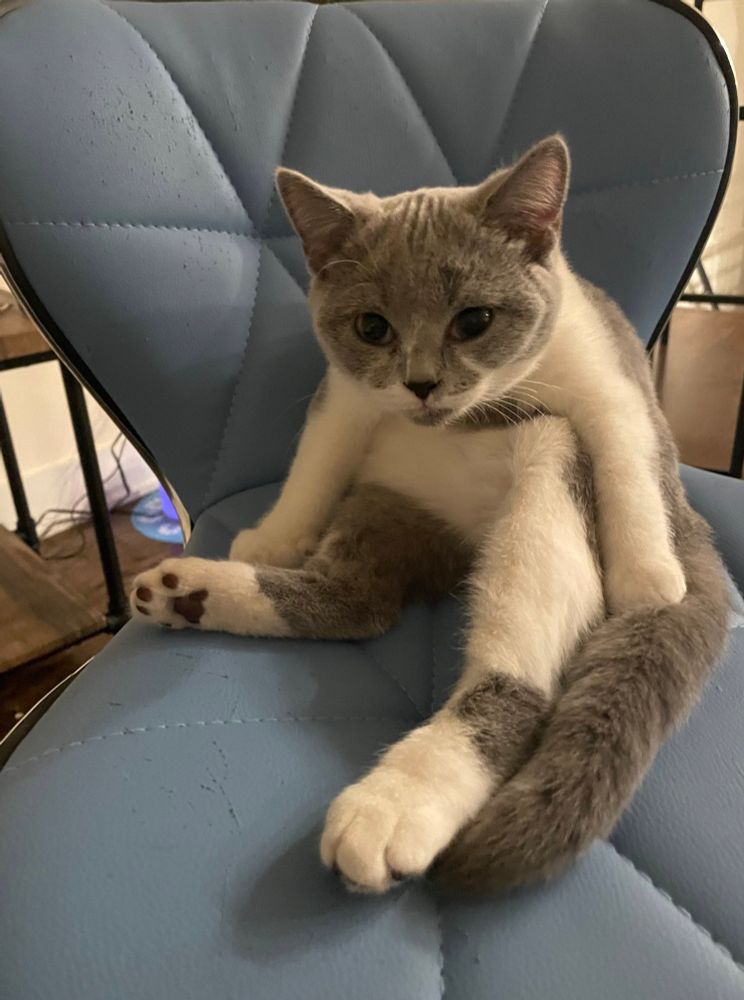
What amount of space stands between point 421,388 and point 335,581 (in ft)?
0.79

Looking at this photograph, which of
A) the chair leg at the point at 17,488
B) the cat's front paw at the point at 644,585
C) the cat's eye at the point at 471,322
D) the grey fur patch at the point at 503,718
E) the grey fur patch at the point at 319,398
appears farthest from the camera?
the chair leg at the point at 17,488

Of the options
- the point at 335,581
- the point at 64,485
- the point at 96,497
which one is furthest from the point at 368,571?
the point at 64,485

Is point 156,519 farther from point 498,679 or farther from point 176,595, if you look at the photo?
point 498,679

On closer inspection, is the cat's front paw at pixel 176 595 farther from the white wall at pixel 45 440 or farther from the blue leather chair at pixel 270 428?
the white wall at pixel 45 440

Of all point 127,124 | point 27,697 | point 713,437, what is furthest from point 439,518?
point 713,437

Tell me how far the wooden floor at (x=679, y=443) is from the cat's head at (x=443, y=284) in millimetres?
1006

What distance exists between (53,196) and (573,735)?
2.86ft

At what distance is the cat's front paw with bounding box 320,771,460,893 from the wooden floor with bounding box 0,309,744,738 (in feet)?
3.81

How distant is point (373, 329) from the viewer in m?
0.92

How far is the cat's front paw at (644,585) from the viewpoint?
77 centimetres

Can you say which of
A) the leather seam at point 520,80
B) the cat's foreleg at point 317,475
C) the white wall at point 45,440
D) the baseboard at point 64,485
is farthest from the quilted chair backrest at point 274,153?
the baseboard at point 64,485

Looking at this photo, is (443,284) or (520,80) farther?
(520,80)

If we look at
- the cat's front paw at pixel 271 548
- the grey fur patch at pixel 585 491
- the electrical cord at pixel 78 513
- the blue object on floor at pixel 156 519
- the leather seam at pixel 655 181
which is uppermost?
the leather seam at pixel 655 181

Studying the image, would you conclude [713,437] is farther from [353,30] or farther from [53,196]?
[53,196]
